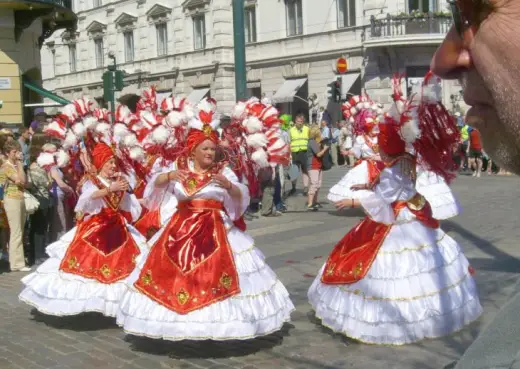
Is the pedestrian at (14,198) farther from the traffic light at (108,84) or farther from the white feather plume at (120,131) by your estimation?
the traffic light at (108,84)

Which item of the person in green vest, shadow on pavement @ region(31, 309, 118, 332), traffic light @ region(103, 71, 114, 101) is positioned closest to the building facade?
traffic light @ region(103, 71, 114, 101)

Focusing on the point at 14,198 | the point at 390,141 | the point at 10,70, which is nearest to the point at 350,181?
the point at 14,198

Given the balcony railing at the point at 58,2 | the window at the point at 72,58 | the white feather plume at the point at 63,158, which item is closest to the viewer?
the white feather plume at the point at 63,158

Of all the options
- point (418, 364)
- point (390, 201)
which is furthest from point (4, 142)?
point (418, 364)

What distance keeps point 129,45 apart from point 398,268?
3626cm

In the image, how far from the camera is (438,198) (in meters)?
11.2

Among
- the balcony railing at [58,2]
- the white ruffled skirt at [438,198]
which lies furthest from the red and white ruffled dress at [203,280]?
the balcony railing at [58,2]

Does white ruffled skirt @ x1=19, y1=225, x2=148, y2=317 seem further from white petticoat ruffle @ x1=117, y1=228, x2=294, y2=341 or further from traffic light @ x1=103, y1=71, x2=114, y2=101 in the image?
traffic light @ x1=103, y1=71, x2=114, y2=101

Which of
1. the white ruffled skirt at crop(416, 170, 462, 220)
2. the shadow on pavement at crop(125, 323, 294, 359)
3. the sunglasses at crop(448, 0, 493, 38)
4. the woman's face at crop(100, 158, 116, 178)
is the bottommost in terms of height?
the shadow on pavement at crop(125, 323, 294, 359)

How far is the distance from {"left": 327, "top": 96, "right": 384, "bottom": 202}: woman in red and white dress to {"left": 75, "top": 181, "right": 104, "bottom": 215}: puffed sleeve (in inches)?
105

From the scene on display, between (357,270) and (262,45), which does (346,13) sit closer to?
(262,45)

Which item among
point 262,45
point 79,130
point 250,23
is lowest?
point 79,130

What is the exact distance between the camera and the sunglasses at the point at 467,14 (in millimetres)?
1027

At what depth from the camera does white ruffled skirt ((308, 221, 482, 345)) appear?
5.55 metres
